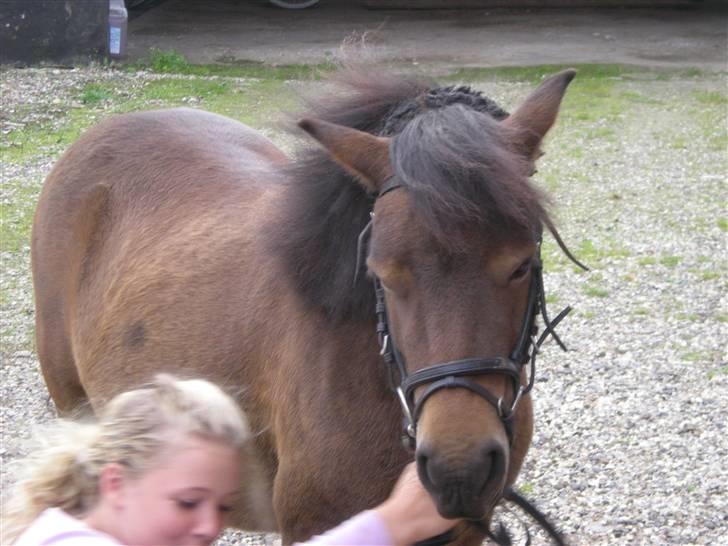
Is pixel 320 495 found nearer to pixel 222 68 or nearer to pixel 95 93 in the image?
pixel 95 93

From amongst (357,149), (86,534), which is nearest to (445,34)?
(357,149)

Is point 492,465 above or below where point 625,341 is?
above

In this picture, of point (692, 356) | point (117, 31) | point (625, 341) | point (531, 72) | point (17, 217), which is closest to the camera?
point (692, 356)

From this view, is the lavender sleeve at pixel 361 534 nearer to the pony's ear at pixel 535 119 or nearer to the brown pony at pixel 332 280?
the brown pony at pixel 332 280

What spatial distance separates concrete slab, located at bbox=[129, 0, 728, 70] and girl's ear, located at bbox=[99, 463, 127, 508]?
1172cm

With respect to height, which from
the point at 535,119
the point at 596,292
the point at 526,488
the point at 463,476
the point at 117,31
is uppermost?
the point at 535,119

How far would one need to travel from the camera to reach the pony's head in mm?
2088

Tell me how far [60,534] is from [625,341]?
4948 millimetres

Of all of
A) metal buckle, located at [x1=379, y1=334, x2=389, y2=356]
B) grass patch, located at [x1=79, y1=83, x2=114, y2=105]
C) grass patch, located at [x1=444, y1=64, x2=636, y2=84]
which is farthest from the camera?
grass patch, located at [x1=444, y1=64, x2=636, y2=84]

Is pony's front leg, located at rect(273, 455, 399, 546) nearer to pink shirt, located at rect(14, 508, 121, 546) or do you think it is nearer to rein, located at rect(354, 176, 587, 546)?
rein, located at rect(354, 176, 587, 546)

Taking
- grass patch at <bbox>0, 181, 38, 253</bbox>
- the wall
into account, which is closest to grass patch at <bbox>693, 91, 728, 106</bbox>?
the wall

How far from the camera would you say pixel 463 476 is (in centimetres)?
205

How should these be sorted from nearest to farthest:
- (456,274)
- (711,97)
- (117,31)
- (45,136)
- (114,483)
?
(114,483) < (456,274) < (45,136) < (711,97) < (117,31)

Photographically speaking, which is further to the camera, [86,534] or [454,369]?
[454,369]
